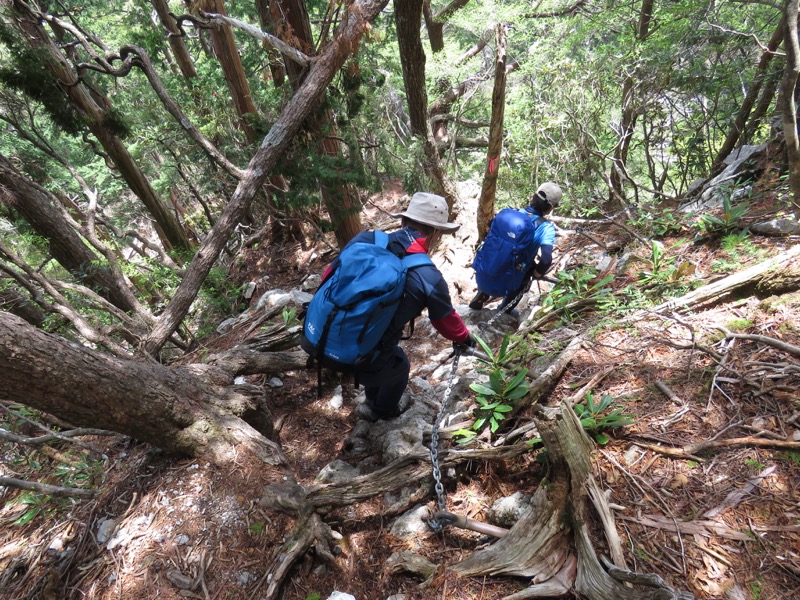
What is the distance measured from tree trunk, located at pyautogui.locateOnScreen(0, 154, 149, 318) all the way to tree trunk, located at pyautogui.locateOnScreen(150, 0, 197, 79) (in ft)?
15.6

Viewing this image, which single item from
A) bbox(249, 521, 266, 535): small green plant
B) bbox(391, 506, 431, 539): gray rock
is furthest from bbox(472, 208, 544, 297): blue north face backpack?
bbox(249, 521, 266, 535): small green plant

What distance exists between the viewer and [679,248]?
4.39m

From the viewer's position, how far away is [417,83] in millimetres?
6859

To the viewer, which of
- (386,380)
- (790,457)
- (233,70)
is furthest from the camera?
(233,70)

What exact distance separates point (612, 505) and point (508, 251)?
3105mm

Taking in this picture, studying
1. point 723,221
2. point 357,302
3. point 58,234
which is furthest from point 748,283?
point 58,234

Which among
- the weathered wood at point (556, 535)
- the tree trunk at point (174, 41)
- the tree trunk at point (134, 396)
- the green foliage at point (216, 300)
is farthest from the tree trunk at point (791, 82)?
the tree trunk at point (174, 41)

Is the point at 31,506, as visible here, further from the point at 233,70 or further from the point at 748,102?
the point at 748,102

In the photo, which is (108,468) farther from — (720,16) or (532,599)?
(720,16)

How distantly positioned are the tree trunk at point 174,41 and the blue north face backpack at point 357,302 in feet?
29.8

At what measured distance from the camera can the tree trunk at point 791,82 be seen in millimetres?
3008

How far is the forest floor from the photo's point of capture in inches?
72.9

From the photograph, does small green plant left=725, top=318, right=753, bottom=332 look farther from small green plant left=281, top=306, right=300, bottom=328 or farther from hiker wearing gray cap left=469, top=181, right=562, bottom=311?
small green plant left=281, top=306, right=300, bottom=328

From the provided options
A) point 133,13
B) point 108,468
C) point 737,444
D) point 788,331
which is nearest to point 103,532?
point 108,468
